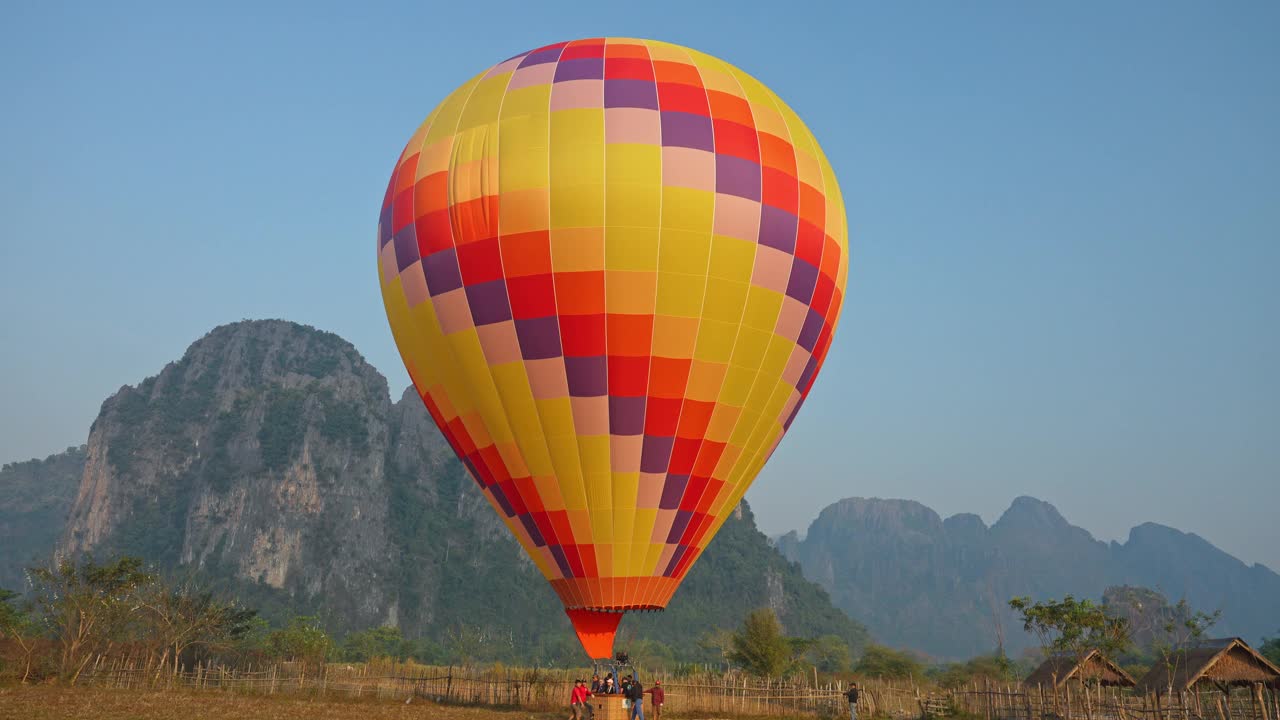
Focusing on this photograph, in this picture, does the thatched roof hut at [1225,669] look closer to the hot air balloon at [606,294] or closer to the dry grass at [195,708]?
the hot air balloon at [606,294]

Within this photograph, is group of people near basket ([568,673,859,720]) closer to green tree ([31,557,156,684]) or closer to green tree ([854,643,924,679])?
green tree ([31,557,156,684])

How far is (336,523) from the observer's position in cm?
13350

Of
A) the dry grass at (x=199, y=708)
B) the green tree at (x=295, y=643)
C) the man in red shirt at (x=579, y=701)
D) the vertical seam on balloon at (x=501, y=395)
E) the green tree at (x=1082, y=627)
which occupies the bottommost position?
the green tree at (x=295, y=643)

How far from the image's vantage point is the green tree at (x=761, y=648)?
A: 1448 inches

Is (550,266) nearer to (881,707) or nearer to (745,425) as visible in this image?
(745,425)

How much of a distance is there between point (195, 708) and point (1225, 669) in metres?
22.2

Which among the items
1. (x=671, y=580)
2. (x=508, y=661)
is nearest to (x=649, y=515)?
(x=671, y=580)

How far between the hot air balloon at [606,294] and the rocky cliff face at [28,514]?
155671mm

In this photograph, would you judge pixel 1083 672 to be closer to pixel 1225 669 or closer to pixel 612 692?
pixel 1225 669

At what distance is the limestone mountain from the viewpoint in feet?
412

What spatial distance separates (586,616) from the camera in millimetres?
14414

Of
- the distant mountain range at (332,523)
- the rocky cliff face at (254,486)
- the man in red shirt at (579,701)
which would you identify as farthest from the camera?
the rocky cliff face at (254,486)

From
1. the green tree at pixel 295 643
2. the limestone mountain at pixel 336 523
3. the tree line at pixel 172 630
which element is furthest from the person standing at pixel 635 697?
the limestone mountain at pixel 336 523

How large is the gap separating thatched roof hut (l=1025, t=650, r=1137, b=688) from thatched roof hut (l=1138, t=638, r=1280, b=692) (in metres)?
1.58
